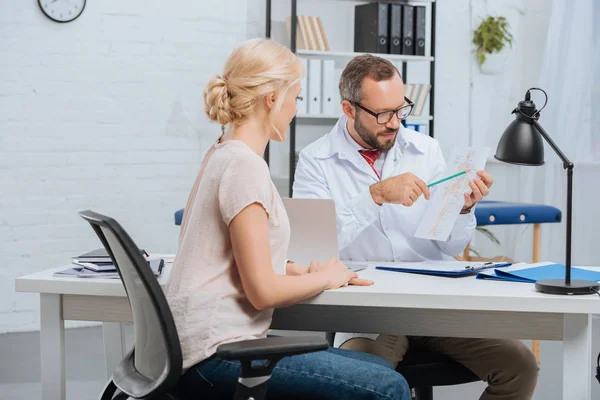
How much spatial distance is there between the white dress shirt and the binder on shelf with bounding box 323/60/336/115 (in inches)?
77.6

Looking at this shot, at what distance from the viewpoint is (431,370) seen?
2199 mm

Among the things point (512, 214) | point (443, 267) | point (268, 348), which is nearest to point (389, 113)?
point (443, 267)

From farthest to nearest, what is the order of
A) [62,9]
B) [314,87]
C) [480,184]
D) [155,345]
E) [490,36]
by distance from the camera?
[490,36] < [314,87] < [62,9] < [480,184] < [155,345]

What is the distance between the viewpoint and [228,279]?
1736mm

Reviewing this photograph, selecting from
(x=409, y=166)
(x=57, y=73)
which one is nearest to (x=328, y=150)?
(x=409, y=166)

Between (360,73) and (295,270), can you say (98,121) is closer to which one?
(360,73)

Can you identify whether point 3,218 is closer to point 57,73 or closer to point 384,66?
point 57,73

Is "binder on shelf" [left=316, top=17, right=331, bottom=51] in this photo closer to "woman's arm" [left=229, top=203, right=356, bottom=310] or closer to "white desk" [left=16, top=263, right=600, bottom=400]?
"white desk" [left=16, top=263, right=600, bottom=400]

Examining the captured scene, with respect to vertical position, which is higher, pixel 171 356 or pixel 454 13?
pixel 454 13

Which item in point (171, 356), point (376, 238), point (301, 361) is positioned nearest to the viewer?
point (171, 356)

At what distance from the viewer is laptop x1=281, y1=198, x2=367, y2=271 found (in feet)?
6.98

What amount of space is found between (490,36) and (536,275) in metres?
3.52

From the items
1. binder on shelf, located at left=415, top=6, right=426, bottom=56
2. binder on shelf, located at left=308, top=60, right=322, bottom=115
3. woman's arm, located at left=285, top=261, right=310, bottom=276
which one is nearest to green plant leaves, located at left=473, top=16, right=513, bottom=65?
binder on shelf, located at left=415, top=6, right=426, bottom=56

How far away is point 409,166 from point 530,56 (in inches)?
121
